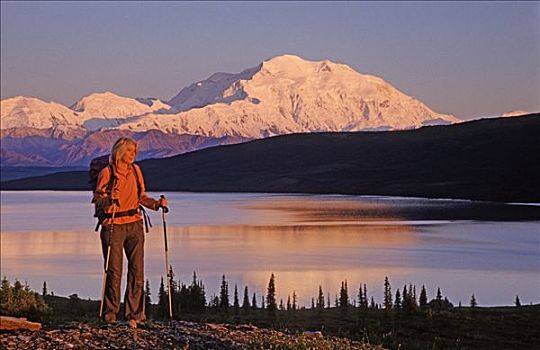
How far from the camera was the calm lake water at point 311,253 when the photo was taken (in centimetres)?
3688

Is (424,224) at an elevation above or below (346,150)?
below

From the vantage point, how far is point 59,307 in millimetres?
21125

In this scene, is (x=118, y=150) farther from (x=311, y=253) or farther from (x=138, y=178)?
(x=311, y=253)

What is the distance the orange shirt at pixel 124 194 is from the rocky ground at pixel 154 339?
4.16 ft

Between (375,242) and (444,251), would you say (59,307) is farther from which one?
(375,242)

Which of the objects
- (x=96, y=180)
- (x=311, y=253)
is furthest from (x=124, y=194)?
(x=311, y=253)

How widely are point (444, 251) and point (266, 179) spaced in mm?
133237

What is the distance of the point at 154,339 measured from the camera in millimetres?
10031

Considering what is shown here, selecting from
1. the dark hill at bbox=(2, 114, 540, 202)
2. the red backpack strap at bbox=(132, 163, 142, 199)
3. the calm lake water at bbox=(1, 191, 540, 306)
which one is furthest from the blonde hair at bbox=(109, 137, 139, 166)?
the dark hill at bbox=(2, 114, 540, 202)

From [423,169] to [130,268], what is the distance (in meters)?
154

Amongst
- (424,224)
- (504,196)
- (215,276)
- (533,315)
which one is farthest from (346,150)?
(533,315)

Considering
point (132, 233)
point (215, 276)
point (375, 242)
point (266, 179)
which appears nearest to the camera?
point (132, 233)

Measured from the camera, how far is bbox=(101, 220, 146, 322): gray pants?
11055 millimetres

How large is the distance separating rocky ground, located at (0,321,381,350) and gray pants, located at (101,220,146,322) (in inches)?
16.5
